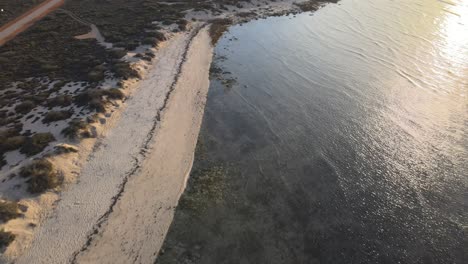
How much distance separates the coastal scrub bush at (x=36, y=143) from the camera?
79.2 ft

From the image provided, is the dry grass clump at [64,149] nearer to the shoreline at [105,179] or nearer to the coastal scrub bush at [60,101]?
the shoreline at [105,179]

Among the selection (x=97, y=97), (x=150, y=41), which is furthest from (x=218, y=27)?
Answer: (x=97, y=97)

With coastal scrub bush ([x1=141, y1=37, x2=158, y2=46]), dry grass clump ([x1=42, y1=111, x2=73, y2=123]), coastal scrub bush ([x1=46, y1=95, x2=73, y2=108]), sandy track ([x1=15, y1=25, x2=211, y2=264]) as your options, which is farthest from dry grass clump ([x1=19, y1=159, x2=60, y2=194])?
coastal scrub bush ([x1=141, y1=37, x2=158, y2=46])

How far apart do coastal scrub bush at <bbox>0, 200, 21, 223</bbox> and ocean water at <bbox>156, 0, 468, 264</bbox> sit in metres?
9.14

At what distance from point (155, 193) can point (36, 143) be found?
414 inches

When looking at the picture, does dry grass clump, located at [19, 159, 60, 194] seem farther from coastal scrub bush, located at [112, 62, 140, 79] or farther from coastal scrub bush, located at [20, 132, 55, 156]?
coastal scrub bush, located at [112, 62, 140, 79]

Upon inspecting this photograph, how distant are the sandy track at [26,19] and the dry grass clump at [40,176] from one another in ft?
106

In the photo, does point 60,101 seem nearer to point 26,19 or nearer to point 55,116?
point 55,116

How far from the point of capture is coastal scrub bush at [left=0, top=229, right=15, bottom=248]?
1755 cm

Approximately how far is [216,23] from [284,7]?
697 inches

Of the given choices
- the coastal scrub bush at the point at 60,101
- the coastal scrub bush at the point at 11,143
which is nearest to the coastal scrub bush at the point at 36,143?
the coastal scrub bush at the point at 11,143

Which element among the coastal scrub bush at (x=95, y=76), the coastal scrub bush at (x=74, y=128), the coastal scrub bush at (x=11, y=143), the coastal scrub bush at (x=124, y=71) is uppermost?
the coastal scrub bush at (x=124, y=71)

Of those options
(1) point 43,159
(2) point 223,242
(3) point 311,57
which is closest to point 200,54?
(3) point 311,57

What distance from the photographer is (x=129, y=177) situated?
77.4 feet
